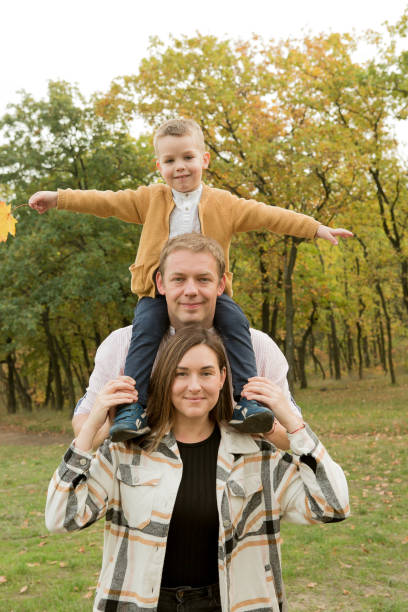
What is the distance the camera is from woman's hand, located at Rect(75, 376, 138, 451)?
8.39ft

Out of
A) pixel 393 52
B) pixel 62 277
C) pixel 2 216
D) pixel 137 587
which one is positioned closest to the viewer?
pixel 137 587

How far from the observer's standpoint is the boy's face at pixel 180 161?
3467mm

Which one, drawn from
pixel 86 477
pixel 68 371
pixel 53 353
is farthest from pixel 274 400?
pixel 68 371

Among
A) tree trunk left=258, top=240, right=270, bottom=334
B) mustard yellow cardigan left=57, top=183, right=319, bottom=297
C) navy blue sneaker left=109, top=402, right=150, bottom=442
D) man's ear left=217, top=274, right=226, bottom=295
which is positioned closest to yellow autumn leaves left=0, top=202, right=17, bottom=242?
mustard yellow cardigan left=57, top=183, right=319, bottom=297

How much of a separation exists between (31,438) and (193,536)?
2303 centimetres

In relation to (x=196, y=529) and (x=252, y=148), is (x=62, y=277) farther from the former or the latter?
(x=196, y=529)

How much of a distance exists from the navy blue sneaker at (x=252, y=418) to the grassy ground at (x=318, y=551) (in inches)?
189

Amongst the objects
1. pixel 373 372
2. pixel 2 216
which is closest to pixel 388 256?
pixel 373 372

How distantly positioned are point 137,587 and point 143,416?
2.27 feet

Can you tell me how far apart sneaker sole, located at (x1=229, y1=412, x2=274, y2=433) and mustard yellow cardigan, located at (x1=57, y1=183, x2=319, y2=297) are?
1040mm

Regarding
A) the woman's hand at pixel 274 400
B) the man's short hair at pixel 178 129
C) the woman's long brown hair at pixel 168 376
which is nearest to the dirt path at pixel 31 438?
the man's short hair at pixel 178 129

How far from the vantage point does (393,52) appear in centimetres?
1967

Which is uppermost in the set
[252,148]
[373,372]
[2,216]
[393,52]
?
[393,52]

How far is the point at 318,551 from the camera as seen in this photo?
824 cm
